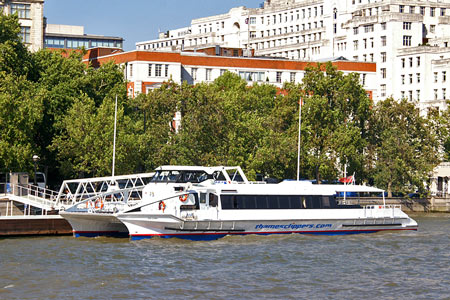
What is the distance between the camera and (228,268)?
141 feet

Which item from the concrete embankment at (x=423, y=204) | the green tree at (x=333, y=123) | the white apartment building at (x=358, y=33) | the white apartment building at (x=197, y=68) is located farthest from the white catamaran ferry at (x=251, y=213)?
the white apartment building at (x=358, y=33)

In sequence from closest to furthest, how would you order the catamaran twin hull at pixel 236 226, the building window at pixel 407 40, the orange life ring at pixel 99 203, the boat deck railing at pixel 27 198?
the catamaran twin hull at pixel 236 226 < the orange life ring at pixel 99 203 < the boat deck railing at pixel 27 198 < the building window at pixel 407 40

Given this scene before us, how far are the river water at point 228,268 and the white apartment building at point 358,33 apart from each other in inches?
2344

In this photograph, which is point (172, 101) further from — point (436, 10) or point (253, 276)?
point (436, 10)

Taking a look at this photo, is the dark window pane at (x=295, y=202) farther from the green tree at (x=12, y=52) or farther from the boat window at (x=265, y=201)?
the green tree at (x=12, y=52)

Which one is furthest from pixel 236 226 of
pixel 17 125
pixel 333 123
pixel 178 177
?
pixel 333 123

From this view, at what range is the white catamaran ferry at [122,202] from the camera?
5422cm

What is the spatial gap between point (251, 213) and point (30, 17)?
52256 mm

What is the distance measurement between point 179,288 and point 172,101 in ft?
140

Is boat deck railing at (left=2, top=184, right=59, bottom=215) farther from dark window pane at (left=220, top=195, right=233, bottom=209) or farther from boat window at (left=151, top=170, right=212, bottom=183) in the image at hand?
dark window pane at (left=220, top=195, right=233, bottom=209)

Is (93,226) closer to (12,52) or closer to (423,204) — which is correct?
(12,52)

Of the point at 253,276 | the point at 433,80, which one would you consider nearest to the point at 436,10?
the point at 433,80

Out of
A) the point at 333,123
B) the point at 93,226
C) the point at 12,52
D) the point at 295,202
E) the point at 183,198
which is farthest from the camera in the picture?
the point at 333,123

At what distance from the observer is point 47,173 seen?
248 ft
